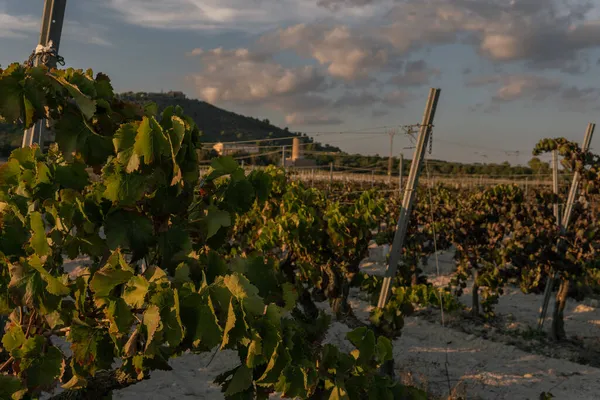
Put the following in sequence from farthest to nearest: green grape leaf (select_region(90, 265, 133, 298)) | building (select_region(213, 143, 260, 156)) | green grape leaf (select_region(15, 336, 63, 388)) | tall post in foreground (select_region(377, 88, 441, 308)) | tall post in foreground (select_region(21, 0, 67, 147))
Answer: building (select_region(213, 143, 260, 156)), tall post in foreground (select_region(377, 88, 441, 308)), tall post in foreground (select_region(21, 0, 67, 147)), green grape leaf (select_region(15, 336, 63, 388)), green grape leaf (select_region(90, 265, 133, 298))

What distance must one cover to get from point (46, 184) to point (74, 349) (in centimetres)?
73

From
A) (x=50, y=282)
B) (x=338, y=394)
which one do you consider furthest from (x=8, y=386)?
(x=338, y=394)

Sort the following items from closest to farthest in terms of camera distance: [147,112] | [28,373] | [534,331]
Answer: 1. [28,373]
2. [147,112]
3. [534,331]

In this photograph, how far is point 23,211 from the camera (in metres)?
2.47

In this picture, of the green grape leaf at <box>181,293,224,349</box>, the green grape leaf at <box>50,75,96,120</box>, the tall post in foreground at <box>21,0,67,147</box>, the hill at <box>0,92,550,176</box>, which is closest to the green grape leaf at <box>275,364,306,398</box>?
the green grape leaf at <box>181,293,224,349</box>

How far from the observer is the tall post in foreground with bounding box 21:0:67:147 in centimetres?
323

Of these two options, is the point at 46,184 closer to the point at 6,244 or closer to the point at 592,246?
the point at 6,244

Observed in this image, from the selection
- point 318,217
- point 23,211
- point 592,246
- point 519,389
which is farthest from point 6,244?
point 592,246

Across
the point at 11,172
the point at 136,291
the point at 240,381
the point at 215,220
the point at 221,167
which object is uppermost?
the point at 221,167

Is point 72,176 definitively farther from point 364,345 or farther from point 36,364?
point 364,345

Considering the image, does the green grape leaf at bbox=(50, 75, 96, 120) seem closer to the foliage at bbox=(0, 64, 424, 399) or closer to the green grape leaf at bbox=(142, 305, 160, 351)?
the foliage at bbox=(0, 64, 424, 399)

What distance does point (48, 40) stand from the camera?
10.8 ft

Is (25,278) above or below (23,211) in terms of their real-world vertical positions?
below

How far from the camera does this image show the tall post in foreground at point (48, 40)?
3232 millimetres
